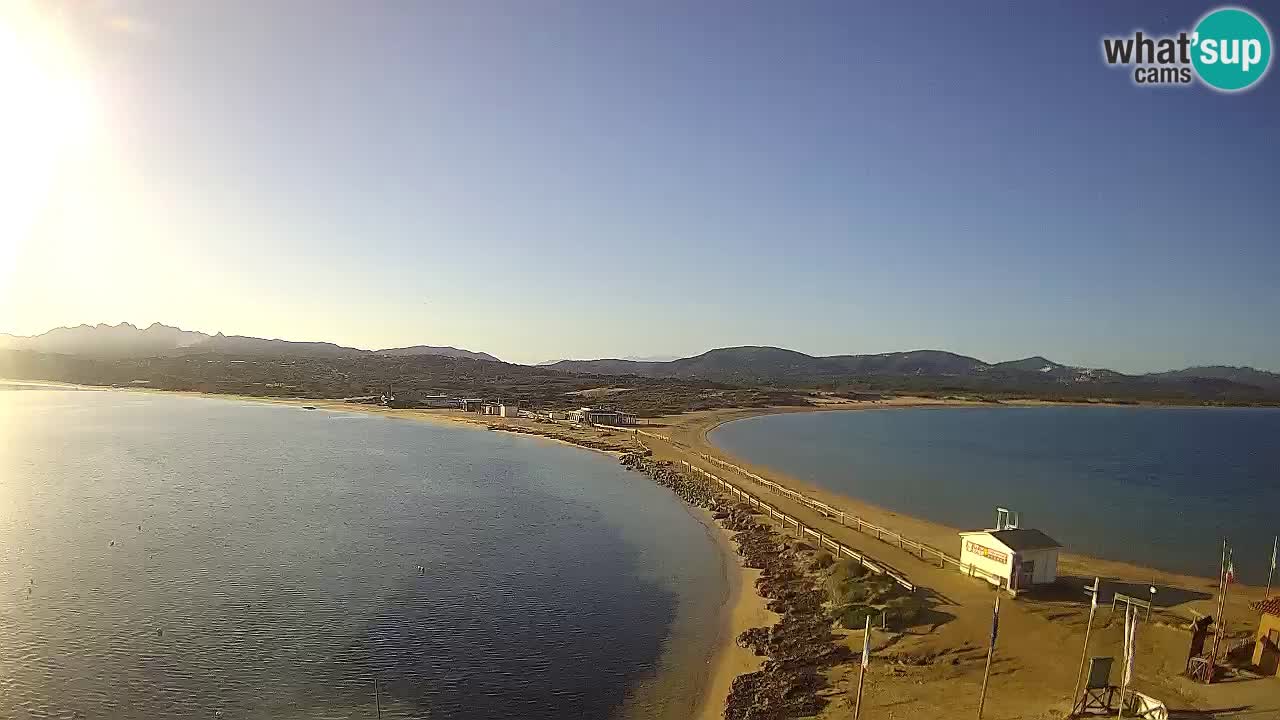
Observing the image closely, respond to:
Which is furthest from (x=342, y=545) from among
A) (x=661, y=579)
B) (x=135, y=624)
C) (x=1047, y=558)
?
(x=1047, y=558)

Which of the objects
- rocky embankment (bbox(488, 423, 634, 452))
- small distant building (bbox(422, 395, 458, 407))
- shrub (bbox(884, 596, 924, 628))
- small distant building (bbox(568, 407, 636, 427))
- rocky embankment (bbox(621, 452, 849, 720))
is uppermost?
small distant building (bbox(422, 395, 458, 407))

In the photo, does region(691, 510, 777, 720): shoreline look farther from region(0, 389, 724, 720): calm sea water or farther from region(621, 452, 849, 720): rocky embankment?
region(0, 389, 724, 720): calm sea water

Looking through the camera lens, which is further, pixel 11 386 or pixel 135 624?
pixel 11 386

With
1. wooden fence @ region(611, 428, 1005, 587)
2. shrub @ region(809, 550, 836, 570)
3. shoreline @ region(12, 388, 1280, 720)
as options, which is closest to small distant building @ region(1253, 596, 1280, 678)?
shoreline @ region(12, 388, 1280, 720)

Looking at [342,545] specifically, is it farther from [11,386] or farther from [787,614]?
[11,386]

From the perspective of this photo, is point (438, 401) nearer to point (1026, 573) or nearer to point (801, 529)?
point (801, 529)

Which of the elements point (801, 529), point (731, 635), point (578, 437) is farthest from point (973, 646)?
point (578, 437)
